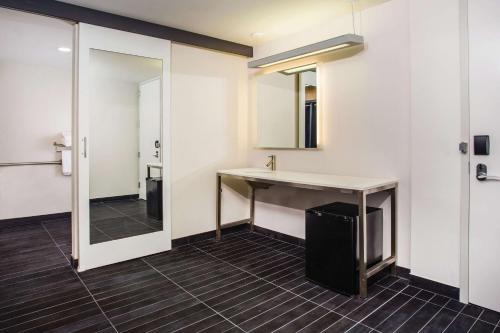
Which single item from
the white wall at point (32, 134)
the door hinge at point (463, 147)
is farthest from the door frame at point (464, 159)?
the white wall at point (32, 134)

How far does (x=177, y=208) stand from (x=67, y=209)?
2.50 meters

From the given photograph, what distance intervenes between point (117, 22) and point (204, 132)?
57.4 inches

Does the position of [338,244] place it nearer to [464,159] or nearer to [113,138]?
[464,159]

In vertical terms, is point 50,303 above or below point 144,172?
below

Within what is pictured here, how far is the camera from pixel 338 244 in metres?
2.56

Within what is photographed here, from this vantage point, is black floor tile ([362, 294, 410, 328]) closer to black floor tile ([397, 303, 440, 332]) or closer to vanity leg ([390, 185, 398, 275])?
Result: black floor tile ([397, 303, 440, 332])

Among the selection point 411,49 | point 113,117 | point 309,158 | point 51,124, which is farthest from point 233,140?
point 51,124

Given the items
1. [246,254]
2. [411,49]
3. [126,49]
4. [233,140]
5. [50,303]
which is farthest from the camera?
[233,140]

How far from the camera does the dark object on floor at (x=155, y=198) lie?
3.58 metres

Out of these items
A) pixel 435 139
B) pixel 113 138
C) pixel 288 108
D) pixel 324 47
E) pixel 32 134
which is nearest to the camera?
pixel 435 139

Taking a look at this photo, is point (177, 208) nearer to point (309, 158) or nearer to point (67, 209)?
point (309, 158)

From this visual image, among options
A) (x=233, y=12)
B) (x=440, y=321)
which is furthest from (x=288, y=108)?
(x=440, y=321)

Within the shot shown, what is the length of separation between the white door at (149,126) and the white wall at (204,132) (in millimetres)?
175

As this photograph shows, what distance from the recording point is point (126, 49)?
3238 mm
